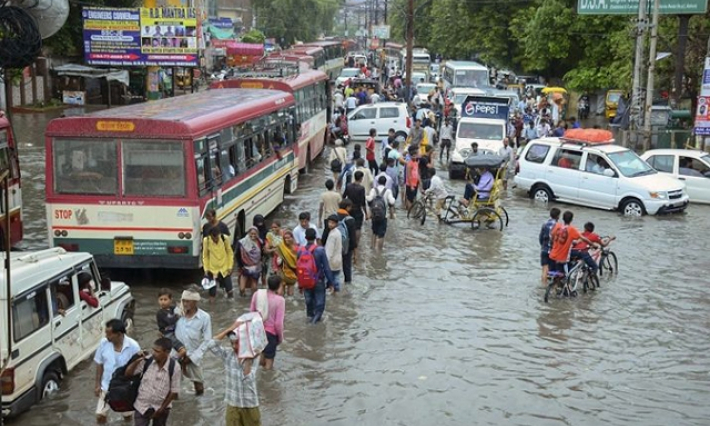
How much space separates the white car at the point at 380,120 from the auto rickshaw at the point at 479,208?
39.7 ft

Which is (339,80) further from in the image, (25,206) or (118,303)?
(118,303)

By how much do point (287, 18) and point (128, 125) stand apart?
294ft

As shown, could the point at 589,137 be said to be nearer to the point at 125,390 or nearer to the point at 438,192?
the point at 438,192

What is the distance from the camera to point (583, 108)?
140 ft

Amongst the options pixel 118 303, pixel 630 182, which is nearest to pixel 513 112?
pixel 630 182

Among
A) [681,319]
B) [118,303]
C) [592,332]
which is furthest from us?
[681,319]

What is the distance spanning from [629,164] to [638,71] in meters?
7.68

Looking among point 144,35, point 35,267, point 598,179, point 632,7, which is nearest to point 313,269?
point 35,267

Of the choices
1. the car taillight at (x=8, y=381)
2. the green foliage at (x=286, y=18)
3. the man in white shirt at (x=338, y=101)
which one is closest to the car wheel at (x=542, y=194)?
the car taillight at (x=8, y=381)

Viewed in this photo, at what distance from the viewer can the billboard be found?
38.6 metres

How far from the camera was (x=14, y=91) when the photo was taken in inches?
1661

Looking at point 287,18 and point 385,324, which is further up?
point 287,18

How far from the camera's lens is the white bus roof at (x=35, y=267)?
27.2 feet

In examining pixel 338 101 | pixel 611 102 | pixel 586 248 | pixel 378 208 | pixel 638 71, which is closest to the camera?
pixel 586 248
